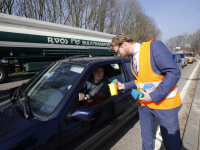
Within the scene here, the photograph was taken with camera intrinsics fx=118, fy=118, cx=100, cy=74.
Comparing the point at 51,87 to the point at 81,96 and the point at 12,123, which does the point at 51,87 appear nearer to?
the point at 81,96

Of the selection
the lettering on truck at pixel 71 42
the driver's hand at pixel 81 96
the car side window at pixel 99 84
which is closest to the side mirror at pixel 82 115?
the car side window at pixel 99 84

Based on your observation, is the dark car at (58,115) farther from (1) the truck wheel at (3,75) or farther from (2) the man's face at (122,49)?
(1) the truck wheel at (3,75)

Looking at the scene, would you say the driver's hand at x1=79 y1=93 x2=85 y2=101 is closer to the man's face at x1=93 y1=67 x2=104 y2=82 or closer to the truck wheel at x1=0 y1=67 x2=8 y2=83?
the man's face at x1=93 y1=67 x2=104 y2=82

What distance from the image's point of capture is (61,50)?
8289 millimetres

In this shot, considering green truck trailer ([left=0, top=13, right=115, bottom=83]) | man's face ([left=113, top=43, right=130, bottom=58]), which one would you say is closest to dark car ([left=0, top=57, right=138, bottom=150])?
man's face ([left=113, top=43, right=130, bottom=58])

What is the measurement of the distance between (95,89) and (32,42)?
640 cm

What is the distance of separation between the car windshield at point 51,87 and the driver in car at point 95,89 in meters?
0.28

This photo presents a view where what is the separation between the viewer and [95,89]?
6.47ft

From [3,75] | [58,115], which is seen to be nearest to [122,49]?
[58,115]

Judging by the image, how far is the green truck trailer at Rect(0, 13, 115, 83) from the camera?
5.86 meters

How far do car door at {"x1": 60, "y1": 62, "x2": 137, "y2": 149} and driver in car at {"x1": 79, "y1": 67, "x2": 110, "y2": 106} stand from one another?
11 centimetres

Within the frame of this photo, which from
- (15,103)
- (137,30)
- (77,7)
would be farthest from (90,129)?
(137,30)

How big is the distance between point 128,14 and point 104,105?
102ft

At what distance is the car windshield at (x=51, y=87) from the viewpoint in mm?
1387
